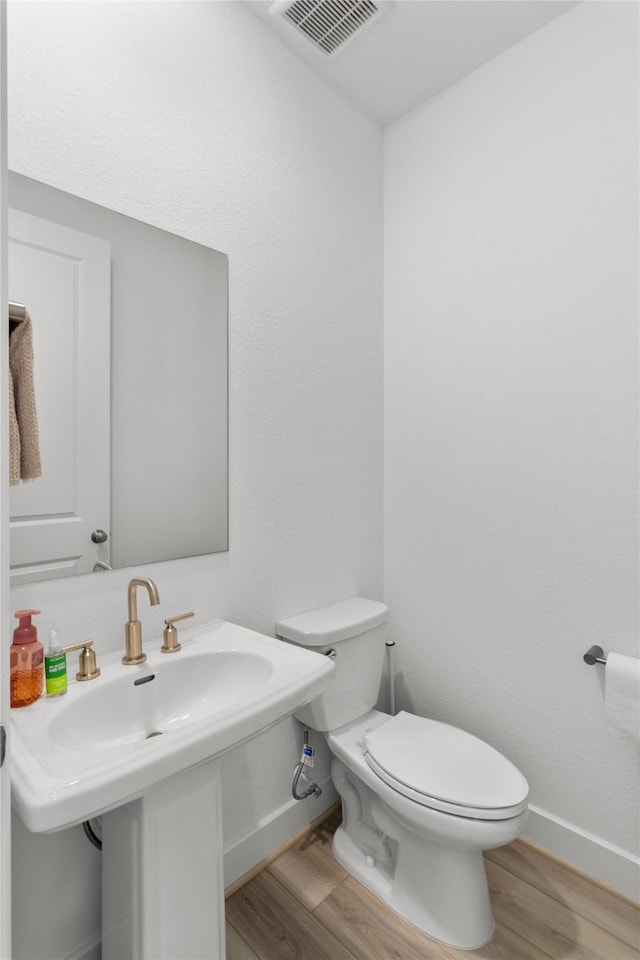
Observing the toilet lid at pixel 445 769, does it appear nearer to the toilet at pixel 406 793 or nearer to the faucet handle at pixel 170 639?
the toilet at pixel 406 793

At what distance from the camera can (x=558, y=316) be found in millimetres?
1495

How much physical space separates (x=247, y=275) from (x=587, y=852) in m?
1.98

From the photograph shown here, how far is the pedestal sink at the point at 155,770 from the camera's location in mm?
755

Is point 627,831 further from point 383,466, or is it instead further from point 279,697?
point 383,466

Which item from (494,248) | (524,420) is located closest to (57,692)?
(524,420)

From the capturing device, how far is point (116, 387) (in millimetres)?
1197

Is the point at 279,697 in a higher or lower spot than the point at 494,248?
lower

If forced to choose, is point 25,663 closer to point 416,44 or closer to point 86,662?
Result: point 86,662

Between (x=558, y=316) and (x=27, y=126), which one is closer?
(x=27, y=126)

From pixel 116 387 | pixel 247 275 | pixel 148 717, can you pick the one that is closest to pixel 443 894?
pixel 148 717

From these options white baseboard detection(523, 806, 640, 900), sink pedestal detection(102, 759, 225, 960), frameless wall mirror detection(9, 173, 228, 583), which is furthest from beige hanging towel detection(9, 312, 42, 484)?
white baseboard detection(523, 806, 640, 900)

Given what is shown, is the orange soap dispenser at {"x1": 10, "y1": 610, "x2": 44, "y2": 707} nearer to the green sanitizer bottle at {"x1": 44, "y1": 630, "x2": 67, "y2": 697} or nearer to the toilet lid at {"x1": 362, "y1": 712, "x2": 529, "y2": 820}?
the green sanitizer bottle at {"x1": 44, "y1": 630, "x2": 67, "y2": 697}

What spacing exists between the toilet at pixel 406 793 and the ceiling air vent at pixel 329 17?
1.82 metres

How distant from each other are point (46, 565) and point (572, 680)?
148 centimetres
